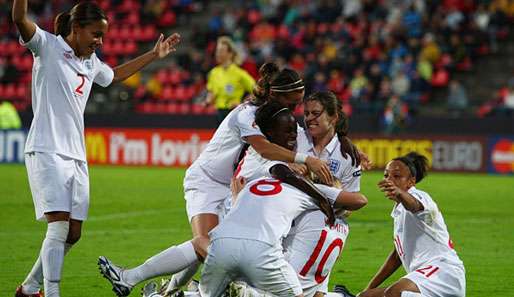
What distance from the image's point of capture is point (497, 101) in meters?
25.1

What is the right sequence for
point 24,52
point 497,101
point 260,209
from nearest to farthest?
point 260,209 < point 497,101 < point 24,52

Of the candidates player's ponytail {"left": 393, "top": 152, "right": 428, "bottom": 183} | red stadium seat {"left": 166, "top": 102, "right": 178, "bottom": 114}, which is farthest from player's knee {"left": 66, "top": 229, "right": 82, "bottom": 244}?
red stadium seat {"left": 166, "top": 102, "right": 178, "bottom": 114}

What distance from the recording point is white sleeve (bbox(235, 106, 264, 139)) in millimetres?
6867

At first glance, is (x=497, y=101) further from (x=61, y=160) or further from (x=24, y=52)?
(x=61, y=160)

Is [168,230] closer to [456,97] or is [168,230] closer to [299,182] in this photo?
[299,182]

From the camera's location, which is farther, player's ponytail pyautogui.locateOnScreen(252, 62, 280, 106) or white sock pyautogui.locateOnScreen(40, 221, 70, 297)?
player's ponytail pyautogui.locateOnScreen(252, 62, 280, 106)

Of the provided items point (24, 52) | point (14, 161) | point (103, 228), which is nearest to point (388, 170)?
point (103, 228)

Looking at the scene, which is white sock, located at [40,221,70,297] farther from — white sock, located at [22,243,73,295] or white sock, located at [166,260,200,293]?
white sock, located at [166,260,200,293]

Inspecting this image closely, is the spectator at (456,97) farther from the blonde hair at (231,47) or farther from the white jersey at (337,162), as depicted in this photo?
the white jersey at (337,162)

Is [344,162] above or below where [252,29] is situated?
above

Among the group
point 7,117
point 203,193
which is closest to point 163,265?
point 203,193

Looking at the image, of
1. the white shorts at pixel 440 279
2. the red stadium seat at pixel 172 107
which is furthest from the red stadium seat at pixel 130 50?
the white shorts at pixel 440 279

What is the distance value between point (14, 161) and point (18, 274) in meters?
18.1

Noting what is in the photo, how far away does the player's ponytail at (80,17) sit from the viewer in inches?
278
